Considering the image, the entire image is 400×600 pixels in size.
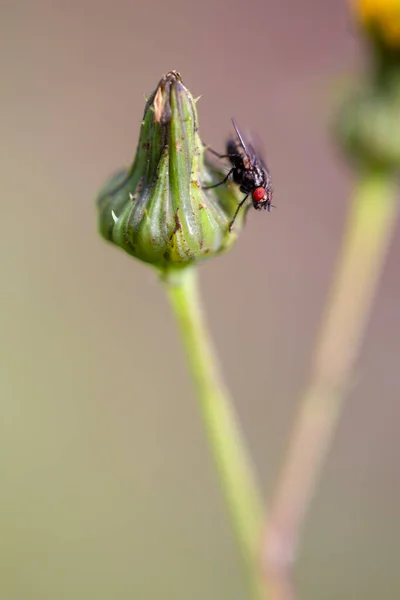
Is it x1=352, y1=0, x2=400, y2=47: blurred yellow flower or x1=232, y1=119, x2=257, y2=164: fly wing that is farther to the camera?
x1=352, y1=0, x2=400, y2=47: blurred yellow flower

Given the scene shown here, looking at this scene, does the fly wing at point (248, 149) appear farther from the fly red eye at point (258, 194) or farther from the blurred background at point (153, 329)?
the blurred background at point (153, 329)

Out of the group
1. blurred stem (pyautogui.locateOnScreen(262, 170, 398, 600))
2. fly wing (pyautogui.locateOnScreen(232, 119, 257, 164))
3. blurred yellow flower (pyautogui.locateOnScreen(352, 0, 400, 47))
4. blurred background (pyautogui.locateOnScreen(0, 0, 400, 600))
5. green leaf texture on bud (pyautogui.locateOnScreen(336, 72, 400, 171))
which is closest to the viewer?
fly wing (pyautogui.locateOnScreen(232, 119, 257, 164))

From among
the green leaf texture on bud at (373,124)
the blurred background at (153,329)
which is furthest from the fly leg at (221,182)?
the blurred background at (153,329)

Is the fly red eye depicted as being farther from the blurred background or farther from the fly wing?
the blurred background

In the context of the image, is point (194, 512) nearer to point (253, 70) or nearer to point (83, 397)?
point (83, 397)

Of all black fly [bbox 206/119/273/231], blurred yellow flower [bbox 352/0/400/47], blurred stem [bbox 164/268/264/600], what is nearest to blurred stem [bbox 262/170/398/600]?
blurred stem [bbox 164/268/264/600]

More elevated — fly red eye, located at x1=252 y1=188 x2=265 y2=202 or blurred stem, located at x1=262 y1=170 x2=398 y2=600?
fly red eye, located at x1=252 y1=188 x2=265 y2=202

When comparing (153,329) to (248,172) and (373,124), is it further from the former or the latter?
(248,172)
